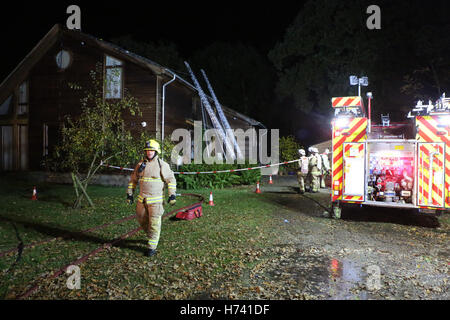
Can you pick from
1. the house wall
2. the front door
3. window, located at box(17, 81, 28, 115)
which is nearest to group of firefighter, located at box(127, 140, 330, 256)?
the front door

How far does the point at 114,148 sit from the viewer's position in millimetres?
9602

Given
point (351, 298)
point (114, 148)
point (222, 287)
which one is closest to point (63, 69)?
point (114, 148)

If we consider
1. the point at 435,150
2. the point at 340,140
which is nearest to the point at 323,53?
the point at 340,140

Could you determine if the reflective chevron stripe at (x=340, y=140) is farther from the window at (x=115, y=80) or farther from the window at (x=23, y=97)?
the window at (x=23, y=97)

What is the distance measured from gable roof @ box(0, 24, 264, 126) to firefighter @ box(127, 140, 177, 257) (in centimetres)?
1087

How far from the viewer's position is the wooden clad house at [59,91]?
16.5 metres

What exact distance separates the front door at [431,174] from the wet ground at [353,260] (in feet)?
2.47

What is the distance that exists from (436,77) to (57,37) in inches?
809

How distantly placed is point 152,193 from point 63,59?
15.6 metres

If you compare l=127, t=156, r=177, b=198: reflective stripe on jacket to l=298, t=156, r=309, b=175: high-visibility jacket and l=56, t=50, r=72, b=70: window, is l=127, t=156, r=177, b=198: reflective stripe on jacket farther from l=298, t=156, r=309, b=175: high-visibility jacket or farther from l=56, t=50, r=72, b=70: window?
l=56, t=50, r=72, b=70: window

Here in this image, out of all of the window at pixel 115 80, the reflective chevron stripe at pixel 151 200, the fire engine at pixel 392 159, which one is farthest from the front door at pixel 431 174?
the window at pixel 115 80

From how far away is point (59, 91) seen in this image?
17656 mm

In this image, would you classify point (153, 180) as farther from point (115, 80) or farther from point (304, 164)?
point (115, 80)

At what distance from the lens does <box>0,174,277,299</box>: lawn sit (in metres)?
4.25
